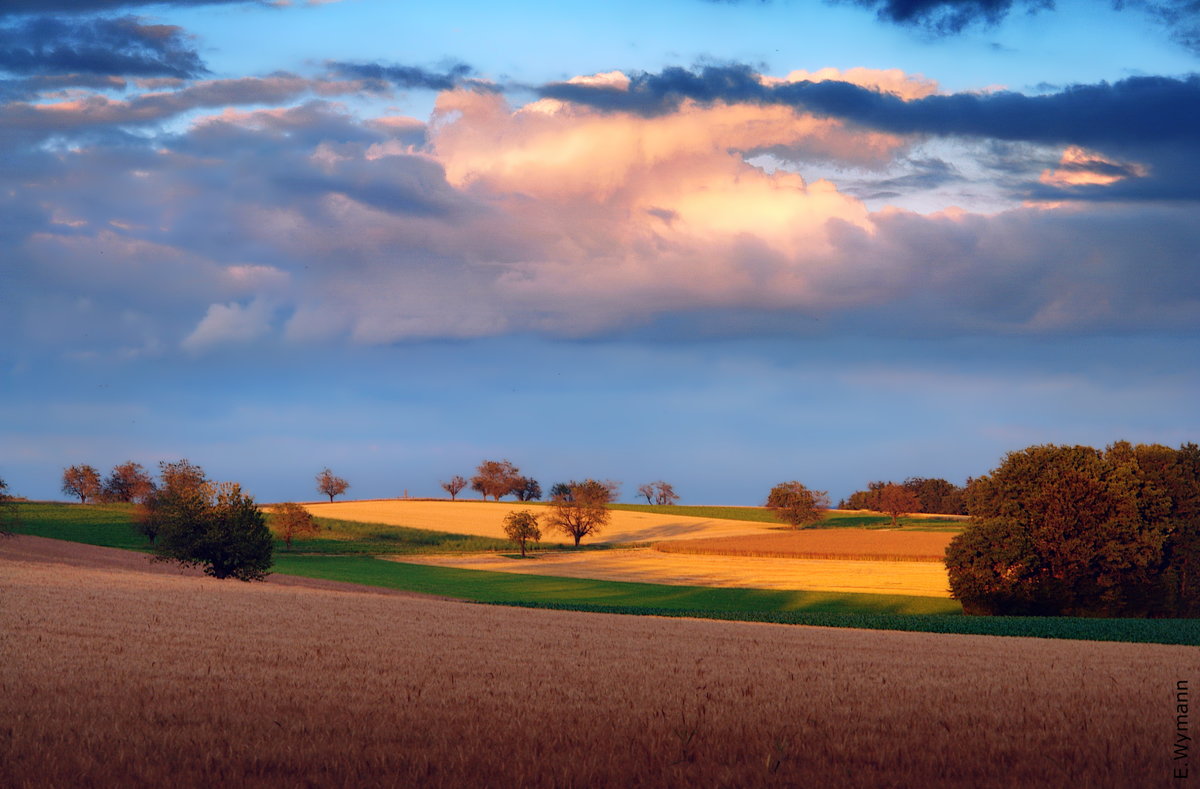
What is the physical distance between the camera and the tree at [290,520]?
95.0 metres

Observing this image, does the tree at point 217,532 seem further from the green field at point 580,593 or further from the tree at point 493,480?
the tree at point 493,480

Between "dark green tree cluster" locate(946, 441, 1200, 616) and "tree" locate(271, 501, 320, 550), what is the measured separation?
63991mm

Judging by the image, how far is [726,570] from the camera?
8288cm

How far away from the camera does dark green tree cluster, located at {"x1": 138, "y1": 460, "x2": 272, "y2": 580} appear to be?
167 feet

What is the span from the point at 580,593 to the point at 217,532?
25808mm

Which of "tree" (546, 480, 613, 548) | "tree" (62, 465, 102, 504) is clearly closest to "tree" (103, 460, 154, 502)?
"tree" (62, 465, 102, 504)

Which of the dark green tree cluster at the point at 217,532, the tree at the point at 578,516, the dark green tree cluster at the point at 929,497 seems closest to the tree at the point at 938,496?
the dark green tree cluster at the point at 929,497

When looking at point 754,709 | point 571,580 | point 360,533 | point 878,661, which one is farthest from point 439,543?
point 754,709

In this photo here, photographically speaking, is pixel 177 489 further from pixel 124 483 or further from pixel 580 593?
pixel 124 483

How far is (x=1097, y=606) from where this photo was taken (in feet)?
182

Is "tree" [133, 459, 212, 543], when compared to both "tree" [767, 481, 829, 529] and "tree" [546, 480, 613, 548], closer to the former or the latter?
"tree" [546, 480, 613, 548]

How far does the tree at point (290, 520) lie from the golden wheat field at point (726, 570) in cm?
1161

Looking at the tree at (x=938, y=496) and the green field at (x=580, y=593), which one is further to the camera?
the tree at (x=938, y=496)

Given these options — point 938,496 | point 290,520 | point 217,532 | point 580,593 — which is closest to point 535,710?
point 217,532
